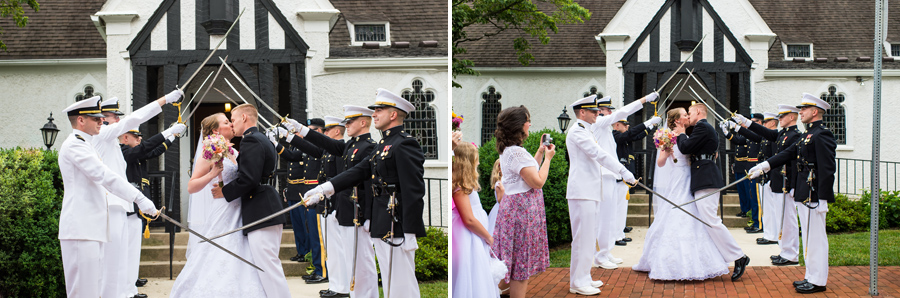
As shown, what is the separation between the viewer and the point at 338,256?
6.40 meters

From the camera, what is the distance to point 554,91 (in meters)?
12.8

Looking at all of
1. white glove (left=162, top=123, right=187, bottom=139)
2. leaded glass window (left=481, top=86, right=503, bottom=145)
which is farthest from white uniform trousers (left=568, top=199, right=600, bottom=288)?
leaded glass window (left=481, top=86, right=503, bottom=145)

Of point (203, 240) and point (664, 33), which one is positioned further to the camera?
point (664, 33)

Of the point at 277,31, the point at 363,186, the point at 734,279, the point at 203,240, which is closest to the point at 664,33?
the point at 734,279

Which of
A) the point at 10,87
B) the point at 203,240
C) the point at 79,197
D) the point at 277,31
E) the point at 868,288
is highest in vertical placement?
the point at 277,31

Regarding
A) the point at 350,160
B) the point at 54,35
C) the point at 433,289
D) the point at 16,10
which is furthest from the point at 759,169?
the point at 16,10

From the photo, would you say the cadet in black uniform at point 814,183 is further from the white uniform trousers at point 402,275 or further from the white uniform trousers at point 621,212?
the white uniform trousers at point 402,275

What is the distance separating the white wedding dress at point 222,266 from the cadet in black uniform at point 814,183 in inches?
182

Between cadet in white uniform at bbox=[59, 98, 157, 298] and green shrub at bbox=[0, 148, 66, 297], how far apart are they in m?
1.19

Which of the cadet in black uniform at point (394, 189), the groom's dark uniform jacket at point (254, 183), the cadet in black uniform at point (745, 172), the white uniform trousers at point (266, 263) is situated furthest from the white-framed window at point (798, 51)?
the white uniform trousers at point (266, 263)

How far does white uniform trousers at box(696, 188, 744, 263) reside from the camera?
6641 millimetres

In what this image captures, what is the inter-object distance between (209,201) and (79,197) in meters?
1.16

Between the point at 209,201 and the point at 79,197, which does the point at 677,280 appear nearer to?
the point at 209,201

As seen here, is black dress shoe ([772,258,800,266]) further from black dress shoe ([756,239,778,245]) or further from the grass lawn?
the grass lawn
